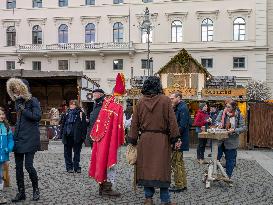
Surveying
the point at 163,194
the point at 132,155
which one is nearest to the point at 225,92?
the point at 132,155

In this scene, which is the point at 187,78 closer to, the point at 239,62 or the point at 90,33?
the point at 239,62

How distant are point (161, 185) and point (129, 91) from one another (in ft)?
44.2

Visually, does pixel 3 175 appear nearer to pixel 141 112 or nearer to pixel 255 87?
pixel 141 112

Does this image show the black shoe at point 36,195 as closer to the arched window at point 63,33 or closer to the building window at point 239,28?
the building window at point 239,28

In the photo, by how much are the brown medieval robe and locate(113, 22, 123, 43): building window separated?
39749 mm

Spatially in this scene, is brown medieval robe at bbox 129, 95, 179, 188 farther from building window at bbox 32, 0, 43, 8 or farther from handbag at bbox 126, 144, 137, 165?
building window at bbox 32, 0, 43, 8

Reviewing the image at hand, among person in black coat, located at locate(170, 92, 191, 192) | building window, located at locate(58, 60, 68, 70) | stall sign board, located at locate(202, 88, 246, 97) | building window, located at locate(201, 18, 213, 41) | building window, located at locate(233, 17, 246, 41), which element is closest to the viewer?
person in black coat, located at locate(170, 92, 191, 192)

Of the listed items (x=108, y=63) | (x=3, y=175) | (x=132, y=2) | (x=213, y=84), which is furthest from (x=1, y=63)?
(x=3, y=175)

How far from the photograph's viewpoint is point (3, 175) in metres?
8.55

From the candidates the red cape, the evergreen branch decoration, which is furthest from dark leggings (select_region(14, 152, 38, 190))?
the evergreen branch decoration

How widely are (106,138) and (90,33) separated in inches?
1564

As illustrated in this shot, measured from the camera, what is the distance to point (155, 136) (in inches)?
263

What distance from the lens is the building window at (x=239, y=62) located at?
44.0 m

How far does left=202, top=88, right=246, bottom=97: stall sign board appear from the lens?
62.5 ft
